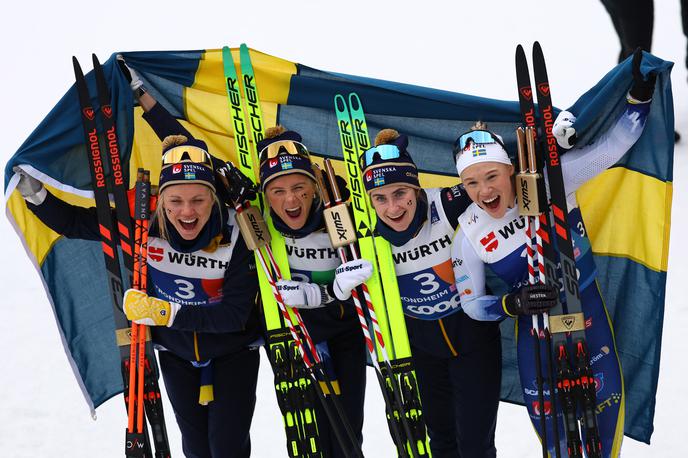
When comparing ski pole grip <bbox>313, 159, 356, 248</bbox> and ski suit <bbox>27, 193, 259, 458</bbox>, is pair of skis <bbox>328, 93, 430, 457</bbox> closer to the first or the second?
ski pole grip <bbox>313, 159, 356, 248</bbox>

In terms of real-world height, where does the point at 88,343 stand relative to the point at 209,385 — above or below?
above

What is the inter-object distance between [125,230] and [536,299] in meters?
1.82

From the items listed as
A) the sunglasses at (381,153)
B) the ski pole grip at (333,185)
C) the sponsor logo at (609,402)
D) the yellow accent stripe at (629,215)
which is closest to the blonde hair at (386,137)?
the sunglasses at (381,153)

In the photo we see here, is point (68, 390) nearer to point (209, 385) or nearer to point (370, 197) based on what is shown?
point (209, 385)

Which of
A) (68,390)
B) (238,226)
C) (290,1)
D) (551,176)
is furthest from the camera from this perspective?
(290,1)

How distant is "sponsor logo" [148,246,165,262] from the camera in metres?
4.30

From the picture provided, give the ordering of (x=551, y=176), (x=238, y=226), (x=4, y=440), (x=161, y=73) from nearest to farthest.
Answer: (x=551, y=176)
(x=238, y=226)
(x=161, y=73)
(x=4, y=440)

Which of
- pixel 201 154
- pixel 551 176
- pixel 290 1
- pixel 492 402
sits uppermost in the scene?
pixel 290 1

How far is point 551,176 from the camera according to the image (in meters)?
4.00

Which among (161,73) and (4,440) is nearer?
(161,73)

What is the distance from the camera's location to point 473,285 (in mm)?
4070

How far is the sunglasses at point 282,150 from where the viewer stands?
4.18m

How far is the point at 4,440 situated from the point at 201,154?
2.97 meters

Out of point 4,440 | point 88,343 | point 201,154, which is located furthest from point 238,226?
point 4,440
